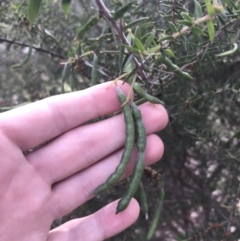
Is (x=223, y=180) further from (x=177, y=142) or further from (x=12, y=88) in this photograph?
(x=12, y=88)

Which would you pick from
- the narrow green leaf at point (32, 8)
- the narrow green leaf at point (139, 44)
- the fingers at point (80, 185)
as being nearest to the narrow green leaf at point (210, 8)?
the narrow green leaf at point (139, 44)

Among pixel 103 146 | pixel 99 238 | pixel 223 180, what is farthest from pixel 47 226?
pixel 223 180

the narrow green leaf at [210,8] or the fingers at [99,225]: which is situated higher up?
the narrow green leaf at [210,8]

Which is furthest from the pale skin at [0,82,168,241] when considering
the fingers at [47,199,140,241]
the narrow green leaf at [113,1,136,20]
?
the narrow green leaf at [113,1,136,20]

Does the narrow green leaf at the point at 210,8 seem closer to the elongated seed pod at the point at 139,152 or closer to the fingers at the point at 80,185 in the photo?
the elongated seed pod at the point at 139,152

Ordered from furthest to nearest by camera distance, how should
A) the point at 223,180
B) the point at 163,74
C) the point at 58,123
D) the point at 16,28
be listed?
the point at 223,180 → the point at 16,28 → the point at 58,123 → the point at 163,74
